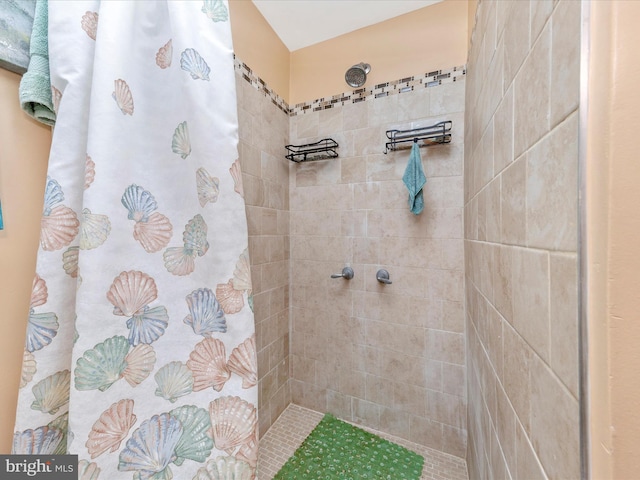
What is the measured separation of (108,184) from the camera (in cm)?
57

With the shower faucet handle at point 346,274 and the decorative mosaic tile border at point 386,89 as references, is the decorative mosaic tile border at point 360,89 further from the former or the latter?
the shower faucet handle at point 346,274

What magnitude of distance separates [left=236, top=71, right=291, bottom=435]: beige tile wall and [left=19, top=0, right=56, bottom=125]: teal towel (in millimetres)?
719

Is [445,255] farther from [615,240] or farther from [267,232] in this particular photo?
[615,240]

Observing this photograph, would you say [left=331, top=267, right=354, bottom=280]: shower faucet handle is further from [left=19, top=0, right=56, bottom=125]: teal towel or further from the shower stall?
[left=19, top=0, right=56, bottom=125]: teal towel

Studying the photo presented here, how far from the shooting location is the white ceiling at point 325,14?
52.9 inches

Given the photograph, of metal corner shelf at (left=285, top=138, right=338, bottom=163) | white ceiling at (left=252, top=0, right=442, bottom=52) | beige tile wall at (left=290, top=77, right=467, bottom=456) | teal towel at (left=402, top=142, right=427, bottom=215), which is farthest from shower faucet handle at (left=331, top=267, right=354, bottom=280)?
white ceiling at (left=252, top=0, right=442, bottom=52)

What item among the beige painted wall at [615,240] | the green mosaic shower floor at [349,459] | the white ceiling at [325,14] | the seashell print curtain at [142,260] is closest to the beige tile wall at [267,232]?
the green mosaic shower floor at [349,459]

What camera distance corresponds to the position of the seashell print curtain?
1.81 feet

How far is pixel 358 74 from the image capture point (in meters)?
1.48

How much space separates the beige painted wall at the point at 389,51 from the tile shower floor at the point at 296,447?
2.14 m

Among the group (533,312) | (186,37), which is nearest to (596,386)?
(533,312)

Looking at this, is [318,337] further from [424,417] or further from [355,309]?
[424,417]

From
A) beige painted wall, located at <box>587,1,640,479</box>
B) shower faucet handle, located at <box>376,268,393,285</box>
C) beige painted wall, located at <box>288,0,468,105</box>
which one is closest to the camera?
beige painted wall, located at <box>587,1,640,479</box>

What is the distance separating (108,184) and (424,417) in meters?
1.79
